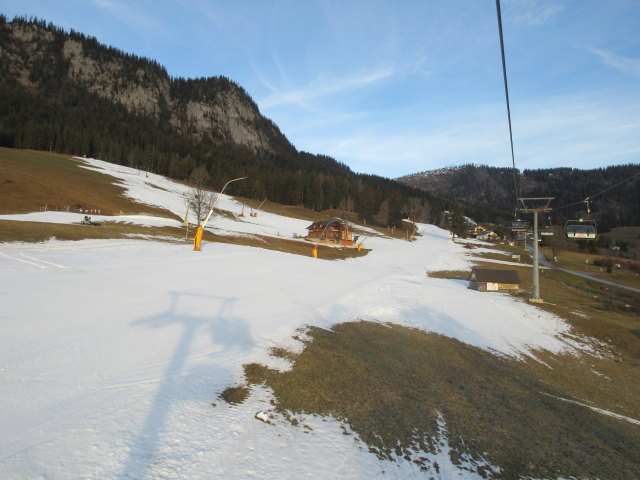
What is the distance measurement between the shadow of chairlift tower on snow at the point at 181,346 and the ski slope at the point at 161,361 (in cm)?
3

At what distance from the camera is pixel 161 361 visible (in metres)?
8.17

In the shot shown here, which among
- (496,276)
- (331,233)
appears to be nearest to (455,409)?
Answer: (496,276)

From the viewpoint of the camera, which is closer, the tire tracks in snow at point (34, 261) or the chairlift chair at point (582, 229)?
the tire tracks in snow at point (34, 261)

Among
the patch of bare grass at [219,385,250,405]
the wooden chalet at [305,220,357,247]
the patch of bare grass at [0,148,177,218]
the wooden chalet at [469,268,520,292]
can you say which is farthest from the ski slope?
the wooden chalet at [305,220,357,247]

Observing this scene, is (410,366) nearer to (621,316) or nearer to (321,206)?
(621,316)

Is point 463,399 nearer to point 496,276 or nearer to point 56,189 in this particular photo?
point 496,276

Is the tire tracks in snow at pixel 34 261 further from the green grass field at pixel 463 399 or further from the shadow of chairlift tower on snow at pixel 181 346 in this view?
the green grass field at pixel 463 399

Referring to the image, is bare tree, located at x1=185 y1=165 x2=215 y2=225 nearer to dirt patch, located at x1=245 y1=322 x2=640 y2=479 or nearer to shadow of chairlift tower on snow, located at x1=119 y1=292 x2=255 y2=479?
shadow of chairlift tower on snow, located at x1=119 y1=292 x2=255 y2=479

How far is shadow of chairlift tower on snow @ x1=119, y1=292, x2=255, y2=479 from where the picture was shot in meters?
4.93

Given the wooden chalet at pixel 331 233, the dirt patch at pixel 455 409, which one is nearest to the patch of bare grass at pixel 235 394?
the dirt patch at pixel 455 409

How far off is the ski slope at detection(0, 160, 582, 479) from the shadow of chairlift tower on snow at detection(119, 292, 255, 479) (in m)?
0.03

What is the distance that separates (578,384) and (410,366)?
7383mm

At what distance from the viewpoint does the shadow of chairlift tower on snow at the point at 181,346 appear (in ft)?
16.2

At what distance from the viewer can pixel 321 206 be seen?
14175 cm
